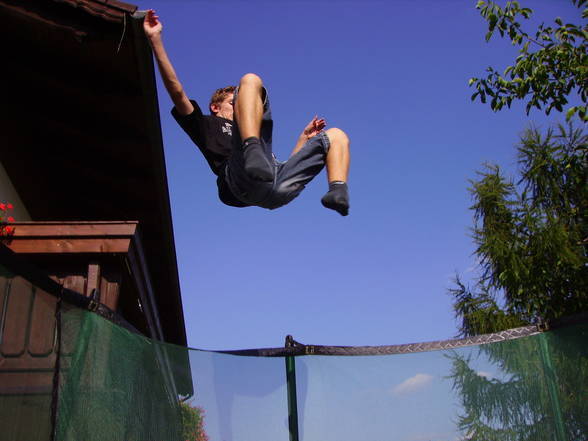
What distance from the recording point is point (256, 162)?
2.51 metres

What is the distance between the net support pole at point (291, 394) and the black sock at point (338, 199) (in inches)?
49.4

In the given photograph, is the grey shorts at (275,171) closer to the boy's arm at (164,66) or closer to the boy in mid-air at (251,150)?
the boy in mid-air at (251,150)


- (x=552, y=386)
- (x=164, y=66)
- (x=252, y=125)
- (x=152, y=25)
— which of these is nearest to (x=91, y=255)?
(x=164, y=66)

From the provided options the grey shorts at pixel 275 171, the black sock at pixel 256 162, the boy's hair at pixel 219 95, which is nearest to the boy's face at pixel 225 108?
the boy's hair at pixel 219 95

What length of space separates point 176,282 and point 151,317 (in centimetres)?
83

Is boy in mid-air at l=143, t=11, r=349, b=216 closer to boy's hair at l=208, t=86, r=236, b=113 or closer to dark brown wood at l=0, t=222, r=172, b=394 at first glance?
boy's hair at l=208, t=86, r=236, b=113

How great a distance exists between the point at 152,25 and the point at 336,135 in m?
1.02

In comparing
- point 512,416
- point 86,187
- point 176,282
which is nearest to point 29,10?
point 86,187

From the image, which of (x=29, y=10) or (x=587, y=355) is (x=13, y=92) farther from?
(x=587, y=355)

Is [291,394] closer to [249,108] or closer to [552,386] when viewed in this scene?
[552,386]

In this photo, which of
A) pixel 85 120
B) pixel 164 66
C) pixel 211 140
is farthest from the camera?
pixel 85 120

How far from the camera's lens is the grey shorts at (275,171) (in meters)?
2.78

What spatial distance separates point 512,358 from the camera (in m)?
3.68

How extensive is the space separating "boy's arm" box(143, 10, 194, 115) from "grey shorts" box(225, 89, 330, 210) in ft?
1.33
